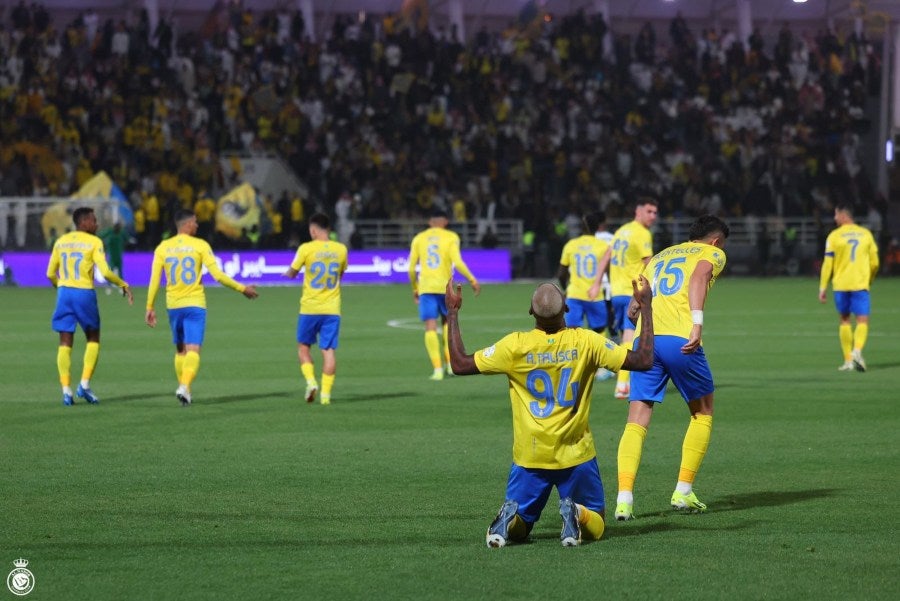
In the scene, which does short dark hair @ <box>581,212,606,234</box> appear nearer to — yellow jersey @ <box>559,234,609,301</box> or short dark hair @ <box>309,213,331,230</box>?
yellow jersey @ <box>559,234,609,301</box>

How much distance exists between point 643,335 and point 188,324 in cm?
844

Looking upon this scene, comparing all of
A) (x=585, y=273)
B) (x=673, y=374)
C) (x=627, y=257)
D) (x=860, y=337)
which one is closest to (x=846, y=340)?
(x=860, y=337)

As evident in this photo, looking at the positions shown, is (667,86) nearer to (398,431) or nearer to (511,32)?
(511,32)

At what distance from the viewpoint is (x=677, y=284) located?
9281 millimetres

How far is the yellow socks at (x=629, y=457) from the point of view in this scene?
871 centimetres

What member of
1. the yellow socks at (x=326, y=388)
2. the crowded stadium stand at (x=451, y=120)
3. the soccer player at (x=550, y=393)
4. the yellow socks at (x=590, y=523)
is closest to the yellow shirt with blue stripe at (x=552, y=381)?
the soccer player at (x=550, y=393)

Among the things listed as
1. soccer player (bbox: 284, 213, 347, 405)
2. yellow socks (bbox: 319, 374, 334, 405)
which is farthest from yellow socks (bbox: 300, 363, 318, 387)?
yellow socks (bbox: 319, 374, 334, 405)

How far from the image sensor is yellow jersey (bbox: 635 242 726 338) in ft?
30.1

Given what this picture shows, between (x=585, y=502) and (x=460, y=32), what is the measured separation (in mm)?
43905

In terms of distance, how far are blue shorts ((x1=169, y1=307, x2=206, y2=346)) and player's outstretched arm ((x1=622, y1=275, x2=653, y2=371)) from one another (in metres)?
8.26

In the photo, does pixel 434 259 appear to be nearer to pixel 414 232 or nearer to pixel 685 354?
pixel 685 354

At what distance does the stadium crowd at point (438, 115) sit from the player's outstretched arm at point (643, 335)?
113ft

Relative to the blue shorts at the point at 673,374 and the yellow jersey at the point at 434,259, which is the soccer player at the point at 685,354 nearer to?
the blue shorts at the point at 673,374

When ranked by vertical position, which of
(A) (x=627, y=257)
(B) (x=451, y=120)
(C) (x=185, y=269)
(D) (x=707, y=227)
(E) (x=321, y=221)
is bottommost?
(A) (x=627, y=257)
